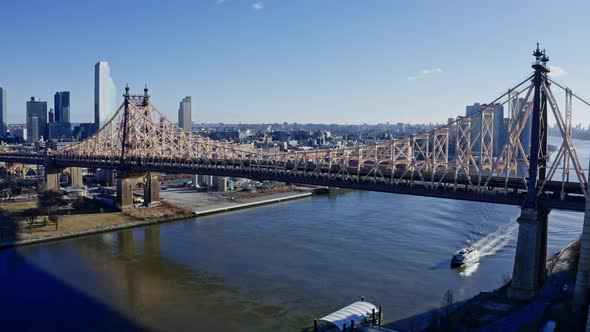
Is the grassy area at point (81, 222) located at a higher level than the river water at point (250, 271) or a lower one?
higher

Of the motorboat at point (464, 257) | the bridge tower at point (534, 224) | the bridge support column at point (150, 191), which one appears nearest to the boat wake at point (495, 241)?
the motorboat at point (464, 257)

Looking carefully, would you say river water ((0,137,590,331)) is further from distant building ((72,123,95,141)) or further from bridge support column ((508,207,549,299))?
distant building ((72,123,95,141))

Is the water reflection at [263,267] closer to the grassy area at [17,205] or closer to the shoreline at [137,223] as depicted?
the shoreline at [137,223]

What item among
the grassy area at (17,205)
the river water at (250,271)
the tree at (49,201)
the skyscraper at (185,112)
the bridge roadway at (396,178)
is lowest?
the river water at (250,271)

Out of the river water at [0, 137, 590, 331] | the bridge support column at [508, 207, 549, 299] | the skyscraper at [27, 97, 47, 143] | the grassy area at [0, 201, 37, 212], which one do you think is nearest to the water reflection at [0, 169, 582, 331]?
the river water at [0, 137, 590, 331]

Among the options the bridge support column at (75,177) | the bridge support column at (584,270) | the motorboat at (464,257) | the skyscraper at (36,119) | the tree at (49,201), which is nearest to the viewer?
the bridge support column at (584,270)

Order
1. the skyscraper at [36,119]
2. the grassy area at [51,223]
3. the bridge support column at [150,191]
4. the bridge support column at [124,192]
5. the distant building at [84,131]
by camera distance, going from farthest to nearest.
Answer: the skyscraper at [36,119]
the distant building at [84,131]
the bridge support column at [150,191]
the bridge support column at [124,192]
the grassy area at [51,223]

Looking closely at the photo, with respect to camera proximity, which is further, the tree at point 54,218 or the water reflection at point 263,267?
the tree at point 54,218
